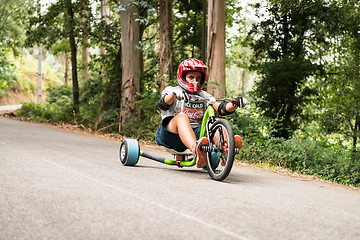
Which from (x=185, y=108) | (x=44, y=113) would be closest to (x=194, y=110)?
(x=185, y=108)

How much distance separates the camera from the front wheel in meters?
5.41

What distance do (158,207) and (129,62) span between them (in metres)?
12.6

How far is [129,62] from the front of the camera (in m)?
16.1

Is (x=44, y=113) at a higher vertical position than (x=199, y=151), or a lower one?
higher

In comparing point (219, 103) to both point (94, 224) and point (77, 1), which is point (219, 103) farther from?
point (77, 1)

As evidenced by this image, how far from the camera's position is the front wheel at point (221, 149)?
5.41 m

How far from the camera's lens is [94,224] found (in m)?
3.36

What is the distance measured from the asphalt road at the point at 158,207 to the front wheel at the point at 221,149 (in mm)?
173

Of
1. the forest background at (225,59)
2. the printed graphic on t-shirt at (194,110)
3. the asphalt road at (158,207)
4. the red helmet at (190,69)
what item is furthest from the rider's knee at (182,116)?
the forest background at (225,59)

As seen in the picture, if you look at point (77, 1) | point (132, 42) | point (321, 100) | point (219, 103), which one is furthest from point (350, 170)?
point (77, 1)

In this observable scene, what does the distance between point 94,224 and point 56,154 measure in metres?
5.13

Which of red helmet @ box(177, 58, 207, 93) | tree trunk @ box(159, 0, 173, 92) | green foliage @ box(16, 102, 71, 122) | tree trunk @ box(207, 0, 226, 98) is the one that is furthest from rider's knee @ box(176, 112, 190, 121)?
green foliage @ box(16, 102, 71, 122)

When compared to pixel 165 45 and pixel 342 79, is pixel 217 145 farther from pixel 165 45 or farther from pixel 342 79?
pixel 342 79

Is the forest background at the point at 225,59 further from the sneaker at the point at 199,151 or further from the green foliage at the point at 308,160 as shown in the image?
the sneaker at the point at 199,151
